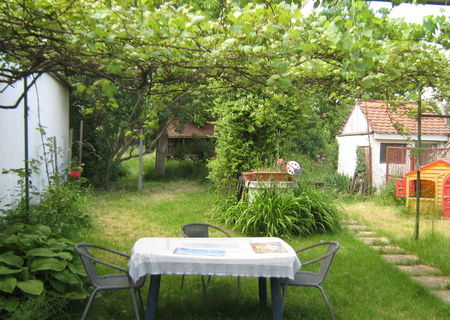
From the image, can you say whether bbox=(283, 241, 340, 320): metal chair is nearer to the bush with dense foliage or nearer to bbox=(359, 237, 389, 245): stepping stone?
bbox=(359, 237, 389, 245): stepping stone

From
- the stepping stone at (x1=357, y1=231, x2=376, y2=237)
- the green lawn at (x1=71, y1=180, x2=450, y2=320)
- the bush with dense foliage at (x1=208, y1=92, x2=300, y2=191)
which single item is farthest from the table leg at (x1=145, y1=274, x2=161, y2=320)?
the bush with dense foliage at (x1=208, y1=92, x2=300, y2=191)

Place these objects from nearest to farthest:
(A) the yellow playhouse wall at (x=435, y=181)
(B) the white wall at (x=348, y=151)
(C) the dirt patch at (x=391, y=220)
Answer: (C) the dirt patch at (x=391, y=220) → (A) the yellow playhouse wall at (x=435, y=181) → (B) the white wall at (x=348, y=151)

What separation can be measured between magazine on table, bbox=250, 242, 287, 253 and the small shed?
23.3 ft

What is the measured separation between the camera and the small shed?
9.34 meters

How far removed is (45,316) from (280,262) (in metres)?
1.97

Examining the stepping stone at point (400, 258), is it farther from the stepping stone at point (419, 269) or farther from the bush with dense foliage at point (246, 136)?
the bush with dense foliage at point (246, 136)

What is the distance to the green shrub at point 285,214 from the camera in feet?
22.5

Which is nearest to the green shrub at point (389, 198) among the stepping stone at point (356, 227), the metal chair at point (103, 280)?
the stepping stone at point (356, 227)

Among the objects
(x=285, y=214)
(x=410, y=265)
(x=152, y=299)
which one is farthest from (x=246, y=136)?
(x=152, y=299)

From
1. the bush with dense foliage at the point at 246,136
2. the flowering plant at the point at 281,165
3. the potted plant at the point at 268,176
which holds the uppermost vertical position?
the bush with dense foliage at the point at 246,136

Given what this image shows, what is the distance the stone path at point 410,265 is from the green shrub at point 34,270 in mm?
3854

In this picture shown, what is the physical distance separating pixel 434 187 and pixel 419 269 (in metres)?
5.64

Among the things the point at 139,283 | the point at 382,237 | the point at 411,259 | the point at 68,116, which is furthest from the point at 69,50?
the point at 68,116

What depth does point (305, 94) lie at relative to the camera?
16.4ft
